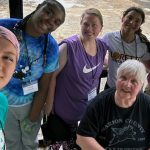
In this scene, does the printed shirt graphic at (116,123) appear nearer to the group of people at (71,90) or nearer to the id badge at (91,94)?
the group of people at (71,90)

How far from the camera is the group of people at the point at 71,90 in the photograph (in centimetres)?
199

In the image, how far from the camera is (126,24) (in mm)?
2508

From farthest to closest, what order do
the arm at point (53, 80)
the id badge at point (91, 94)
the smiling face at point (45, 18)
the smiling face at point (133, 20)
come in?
1. the smiling face at point (133, 20)
2. the id badge at point (91, 94)
3. the arm at point (53, 80)
4. the smiling face at point (45, 18)

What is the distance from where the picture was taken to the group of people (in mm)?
1993

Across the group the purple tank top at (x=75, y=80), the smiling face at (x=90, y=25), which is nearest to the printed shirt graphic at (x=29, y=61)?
the purple tank top at (x=75, y=80)

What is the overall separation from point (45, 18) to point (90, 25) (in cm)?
42

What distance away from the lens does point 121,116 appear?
2.11m

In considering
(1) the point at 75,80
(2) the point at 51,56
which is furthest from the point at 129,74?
(2) the point at 51,56

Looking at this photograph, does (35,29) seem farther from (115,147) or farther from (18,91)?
(115,147)

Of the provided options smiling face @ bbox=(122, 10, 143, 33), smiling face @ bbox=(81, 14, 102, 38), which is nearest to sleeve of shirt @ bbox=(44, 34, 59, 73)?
smiling face @ bbox=(81, 14, 102, 38)

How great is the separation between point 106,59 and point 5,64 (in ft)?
4.75

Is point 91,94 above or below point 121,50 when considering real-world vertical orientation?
below

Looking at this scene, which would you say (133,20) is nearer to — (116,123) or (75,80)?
(75,80)

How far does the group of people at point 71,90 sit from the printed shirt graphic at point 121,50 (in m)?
0.11
